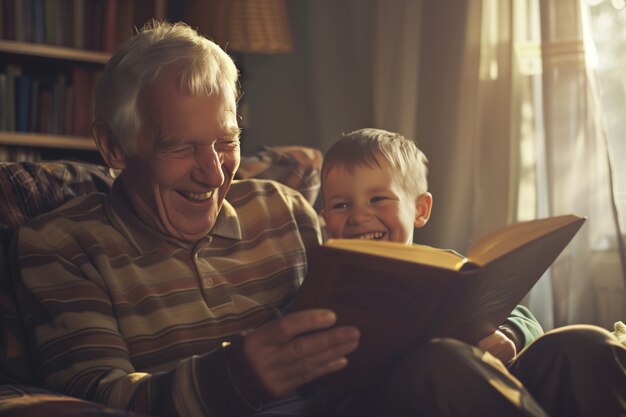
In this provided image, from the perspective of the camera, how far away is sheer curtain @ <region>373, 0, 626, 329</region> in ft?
7.22

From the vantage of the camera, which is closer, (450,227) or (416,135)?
(450,227)

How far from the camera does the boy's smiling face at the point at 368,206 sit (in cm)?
145

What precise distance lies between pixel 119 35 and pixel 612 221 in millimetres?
2224

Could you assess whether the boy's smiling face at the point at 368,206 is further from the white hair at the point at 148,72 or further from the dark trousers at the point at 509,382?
the dark trousers at the point at 509,382

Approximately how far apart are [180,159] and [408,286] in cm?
55

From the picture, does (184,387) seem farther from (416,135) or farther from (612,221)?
(416,135)

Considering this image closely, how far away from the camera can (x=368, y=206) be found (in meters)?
1.46

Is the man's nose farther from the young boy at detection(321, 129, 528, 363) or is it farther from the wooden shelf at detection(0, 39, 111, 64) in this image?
the wooden shelf at detection(0, 39, 111, 64)

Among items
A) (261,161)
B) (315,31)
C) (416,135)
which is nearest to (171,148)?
(261,161)

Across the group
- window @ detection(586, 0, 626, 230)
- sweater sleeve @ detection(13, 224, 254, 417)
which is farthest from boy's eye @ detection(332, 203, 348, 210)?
window @ detection(586, 0, 626, 230)

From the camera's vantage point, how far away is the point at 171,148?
52.4 inches

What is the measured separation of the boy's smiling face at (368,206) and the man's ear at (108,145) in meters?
0.40

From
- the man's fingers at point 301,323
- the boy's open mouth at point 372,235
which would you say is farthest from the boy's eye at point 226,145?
the man's fingers at point 301,323

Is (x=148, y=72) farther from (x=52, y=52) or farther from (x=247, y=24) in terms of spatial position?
(x=52, y=52)
